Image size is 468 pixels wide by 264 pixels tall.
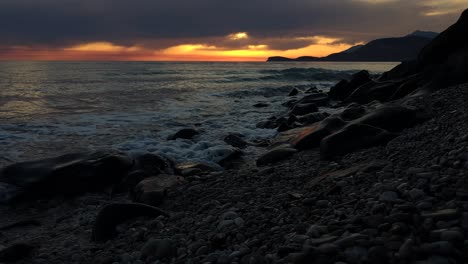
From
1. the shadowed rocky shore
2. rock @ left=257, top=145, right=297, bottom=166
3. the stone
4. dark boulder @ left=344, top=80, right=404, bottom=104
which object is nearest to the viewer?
the shadowed rocky shore

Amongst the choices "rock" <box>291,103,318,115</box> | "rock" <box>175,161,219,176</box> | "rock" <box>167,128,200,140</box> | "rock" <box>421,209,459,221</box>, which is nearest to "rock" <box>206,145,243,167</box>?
"rock" <box>175,161,219,176</box>

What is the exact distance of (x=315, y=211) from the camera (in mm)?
3488

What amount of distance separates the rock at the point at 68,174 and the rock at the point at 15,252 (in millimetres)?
2203

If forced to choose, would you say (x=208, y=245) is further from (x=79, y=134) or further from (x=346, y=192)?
(x=79, y=134)

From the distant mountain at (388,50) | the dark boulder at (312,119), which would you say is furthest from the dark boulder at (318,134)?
the distant mountain at (388,50)

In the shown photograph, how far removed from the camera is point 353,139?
628 centimetres

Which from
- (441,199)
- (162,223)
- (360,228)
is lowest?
(162,223)

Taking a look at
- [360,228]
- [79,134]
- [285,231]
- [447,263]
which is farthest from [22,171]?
[447,263]

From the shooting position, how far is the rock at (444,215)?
2449mm

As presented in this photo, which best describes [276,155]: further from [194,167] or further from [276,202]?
[276,202]

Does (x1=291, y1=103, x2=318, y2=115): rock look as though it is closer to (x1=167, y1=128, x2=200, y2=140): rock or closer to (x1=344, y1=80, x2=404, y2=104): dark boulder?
(x1=344, y1=80, x2=404, y2=104): dark boulder

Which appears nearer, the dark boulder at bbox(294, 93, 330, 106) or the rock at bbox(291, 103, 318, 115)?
the rock at bbox(291, 103, 318, 115)

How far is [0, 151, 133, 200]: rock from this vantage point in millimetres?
6777

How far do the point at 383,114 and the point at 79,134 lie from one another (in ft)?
28.7
